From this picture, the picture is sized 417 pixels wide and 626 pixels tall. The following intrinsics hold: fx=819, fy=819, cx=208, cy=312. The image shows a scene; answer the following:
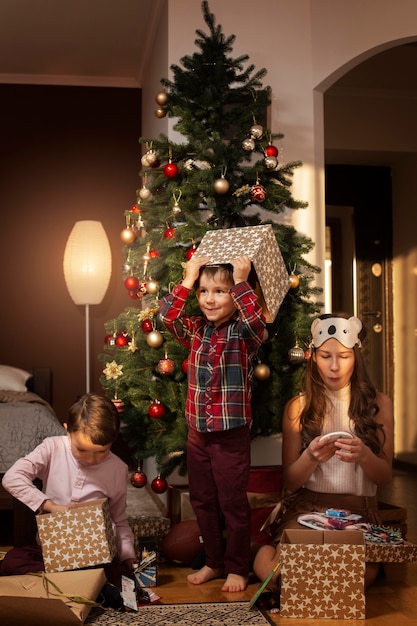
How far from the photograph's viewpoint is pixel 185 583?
2916mm

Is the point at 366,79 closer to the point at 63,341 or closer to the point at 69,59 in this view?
the point at 69,59

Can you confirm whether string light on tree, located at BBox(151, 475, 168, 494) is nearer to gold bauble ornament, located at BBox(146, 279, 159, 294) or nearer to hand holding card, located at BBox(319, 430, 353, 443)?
gold bauble ornament, located at BBox(146, 279, 159, 294)

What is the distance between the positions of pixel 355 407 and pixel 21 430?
1.45m

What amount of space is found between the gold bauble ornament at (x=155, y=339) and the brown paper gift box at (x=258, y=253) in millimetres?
541

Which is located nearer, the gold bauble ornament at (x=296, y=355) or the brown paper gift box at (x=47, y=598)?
the brown paper gift box at (x=47, y=598)

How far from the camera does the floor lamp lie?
17.0 feet

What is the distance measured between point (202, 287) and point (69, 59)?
2968 mm

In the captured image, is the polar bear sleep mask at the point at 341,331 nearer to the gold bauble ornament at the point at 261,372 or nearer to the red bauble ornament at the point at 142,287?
the gold bauble ornament at the point at 261,372

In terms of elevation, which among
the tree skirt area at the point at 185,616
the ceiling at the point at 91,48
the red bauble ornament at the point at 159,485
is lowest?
the tree skirt area at the point at 185,616

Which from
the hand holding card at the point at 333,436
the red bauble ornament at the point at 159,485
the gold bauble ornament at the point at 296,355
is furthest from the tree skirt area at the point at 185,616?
the gold bauble ornament at the point at 296,355

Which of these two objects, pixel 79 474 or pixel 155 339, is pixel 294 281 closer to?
pixel 155 339

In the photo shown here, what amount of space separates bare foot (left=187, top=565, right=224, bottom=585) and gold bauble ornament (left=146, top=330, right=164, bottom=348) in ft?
3.01

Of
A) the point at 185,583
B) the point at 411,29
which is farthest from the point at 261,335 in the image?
the point at 411,29

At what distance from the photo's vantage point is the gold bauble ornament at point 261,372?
3377mm
